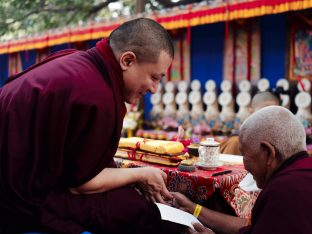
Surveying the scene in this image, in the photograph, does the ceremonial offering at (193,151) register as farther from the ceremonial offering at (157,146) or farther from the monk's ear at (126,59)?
the monk's ear at (126,59)

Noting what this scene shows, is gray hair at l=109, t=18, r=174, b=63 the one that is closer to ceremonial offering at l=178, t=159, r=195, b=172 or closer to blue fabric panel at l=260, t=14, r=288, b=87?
ceremonial offering at l=178, t=159, r=195, b=172

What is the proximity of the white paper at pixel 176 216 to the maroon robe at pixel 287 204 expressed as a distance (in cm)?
44

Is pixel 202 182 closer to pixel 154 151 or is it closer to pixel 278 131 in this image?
pixel 154 151

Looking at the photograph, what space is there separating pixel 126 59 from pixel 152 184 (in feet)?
1.77

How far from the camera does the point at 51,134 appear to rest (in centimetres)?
138

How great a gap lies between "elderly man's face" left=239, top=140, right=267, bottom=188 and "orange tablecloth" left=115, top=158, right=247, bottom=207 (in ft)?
1.00

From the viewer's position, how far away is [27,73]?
156 centimetres

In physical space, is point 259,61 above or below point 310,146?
above

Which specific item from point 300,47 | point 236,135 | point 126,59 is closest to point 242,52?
point 300,47

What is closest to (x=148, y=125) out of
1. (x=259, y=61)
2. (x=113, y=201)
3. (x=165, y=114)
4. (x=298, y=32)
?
(x=165, y=114)

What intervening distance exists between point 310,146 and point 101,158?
3346mm

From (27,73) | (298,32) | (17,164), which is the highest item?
(298,32)

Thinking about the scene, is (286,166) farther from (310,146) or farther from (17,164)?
(310,146)

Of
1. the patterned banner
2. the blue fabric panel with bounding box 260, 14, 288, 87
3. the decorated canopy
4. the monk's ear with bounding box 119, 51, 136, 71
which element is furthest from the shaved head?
the patterned banner
